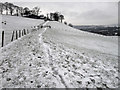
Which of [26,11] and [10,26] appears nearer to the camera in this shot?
[10,26]

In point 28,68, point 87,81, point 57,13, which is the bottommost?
point 87,81

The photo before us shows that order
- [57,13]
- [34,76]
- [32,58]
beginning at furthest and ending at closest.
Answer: [57,13]
[32,58]
[34,76]

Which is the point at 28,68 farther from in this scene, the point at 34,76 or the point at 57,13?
the point at 57,13

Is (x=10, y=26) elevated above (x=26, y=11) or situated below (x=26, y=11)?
below

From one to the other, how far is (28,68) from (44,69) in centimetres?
95

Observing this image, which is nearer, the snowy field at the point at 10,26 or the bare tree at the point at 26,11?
the snowy field at the point at 10,26

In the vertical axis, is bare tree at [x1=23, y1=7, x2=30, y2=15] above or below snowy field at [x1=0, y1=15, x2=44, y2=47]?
above

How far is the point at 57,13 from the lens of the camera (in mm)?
102375

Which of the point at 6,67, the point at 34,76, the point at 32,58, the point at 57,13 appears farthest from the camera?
the point at 57,13

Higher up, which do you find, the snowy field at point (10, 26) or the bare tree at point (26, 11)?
the bare tree at point (26, 11)

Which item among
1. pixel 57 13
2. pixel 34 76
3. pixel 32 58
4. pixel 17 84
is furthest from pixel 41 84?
pixel 57 13

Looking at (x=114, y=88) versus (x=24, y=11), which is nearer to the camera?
(x=114, y=88)

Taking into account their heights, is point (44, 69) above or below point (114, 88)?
above

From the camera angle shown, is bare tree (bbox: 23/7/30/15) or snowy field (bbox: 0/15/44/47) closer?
snowy field (bbox: 0/15/44/47)
